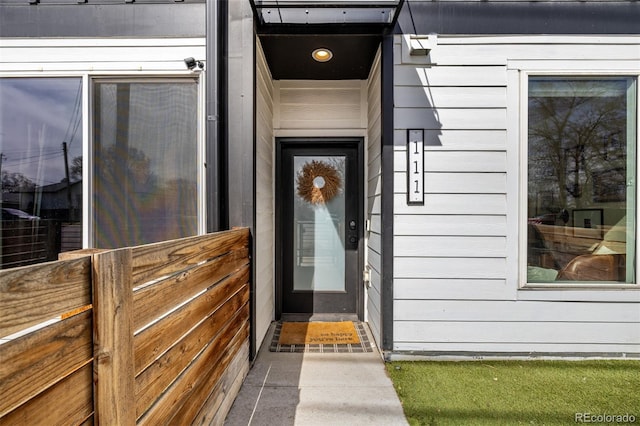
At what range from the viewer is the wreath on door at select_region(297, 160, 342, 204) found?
129 inches

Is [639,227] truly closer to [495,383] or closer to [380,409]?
[495,383]

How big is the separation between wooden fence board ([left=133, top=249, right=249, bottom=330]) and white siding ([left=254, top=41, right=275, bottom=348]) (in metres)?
0.78

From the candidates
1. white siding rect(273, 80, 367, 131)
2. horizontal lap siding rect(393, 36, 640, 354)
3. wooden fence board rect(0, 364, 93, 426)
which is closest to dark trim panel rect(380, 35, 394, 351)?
horizontal lap siding rect(393, 36, 640, 354)

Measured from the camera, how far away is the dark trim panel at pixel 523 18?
2.31 meters

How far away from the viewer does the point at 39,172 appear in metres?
2.33

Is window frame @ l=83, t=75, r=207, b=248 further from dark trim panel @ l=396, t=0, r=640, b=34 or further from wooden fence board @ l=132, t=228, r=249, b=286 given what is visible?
dark trim panel @ l=396, t=0, r=640, b=34

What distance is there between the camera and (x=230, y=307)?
5.88 feet

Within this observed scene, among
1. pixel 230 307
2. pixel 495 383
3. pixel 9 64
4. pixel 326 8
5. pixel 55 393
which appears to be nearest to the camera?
pixel 55 393

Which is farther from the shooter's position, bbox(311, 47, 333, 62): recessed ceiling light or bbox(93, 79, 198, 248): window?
bbox(311, 47, 333, 62): recessed ceiling light

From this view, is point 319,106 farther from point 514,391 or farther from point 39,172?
point 514,391

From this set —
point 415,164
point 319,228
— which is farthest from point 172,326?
point 319,228

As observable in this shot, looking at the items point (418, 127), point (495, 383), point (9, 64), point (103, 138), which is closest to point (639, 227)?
point (495, 383)

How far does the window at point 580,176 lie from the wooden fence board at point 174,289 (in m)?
2.30

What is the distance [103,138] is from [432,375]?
3.08m
